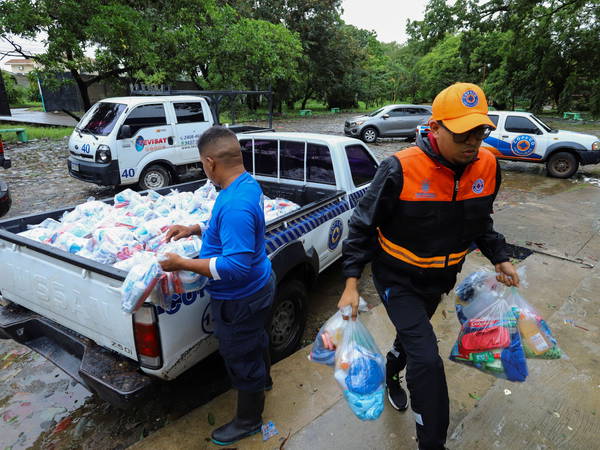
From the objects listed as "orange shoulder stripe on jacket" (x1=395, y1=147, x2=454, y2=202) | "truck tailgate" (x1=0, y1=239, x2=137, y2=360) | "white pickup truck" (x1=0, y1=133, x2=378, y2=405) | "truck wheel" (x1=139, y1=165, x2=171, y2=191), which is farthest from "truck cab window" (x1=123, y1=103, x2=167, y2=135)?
"orange shoulder stripe on jacket" (x1=395, y1=147, x2=454, y2=202)

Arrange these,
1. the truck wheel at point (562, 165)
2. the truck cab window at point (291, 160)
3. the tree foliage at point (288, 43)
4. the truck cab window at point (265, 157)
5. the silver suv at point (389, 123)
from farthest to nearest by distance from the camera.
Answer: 1. the silver suv at point (389, 123)
2. the tree foliage at point (288, 43)
3. the truck wheel at point (562, 165)
4. the truck cab window at point (265, 157)
5. the truck cab window at point (291, 160)

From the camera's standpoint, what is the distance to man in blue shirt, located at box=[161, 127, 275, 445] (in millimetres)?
1854

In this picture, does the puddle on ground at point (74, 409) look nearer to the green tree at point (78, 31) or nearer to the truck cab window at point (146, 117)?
the truck cab window at point (146, 117)

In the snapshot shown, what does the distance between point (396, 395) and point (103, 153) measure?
22.3 ft

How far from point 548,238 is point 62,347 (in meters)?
6.61

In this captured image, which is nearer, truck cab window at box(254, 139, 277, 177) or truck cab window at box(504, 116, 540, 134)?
truck cab window at box(254, 139, 277, 177)

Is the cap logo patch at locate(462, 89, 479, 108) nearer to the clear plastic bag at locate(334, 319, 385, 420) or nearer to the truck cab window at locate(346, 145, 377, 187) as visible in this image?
the clear plastic bag at locate(334, 319, 385, 420)

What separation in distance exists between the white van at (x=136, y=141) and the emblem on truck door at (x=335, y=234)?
5125mm

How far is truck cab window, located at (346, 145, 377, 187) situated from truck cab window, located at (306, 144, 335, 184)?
264 mm

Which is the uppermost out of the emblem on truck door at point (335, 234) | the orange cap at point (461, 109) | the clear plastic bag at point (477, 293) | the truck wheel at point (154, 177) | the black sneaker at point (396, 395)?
the orange cap at point (461, 109)

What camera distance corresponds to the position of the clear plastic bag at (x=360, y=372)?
1976 millimetres

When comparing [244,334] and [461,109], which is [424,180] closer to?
[461,109]

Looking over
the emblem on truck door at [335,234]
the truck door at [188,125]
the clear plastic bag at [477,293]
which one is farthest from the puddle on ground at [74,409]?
the truck door at [188,125]

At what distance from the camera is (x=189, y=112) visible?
840 centimetres
